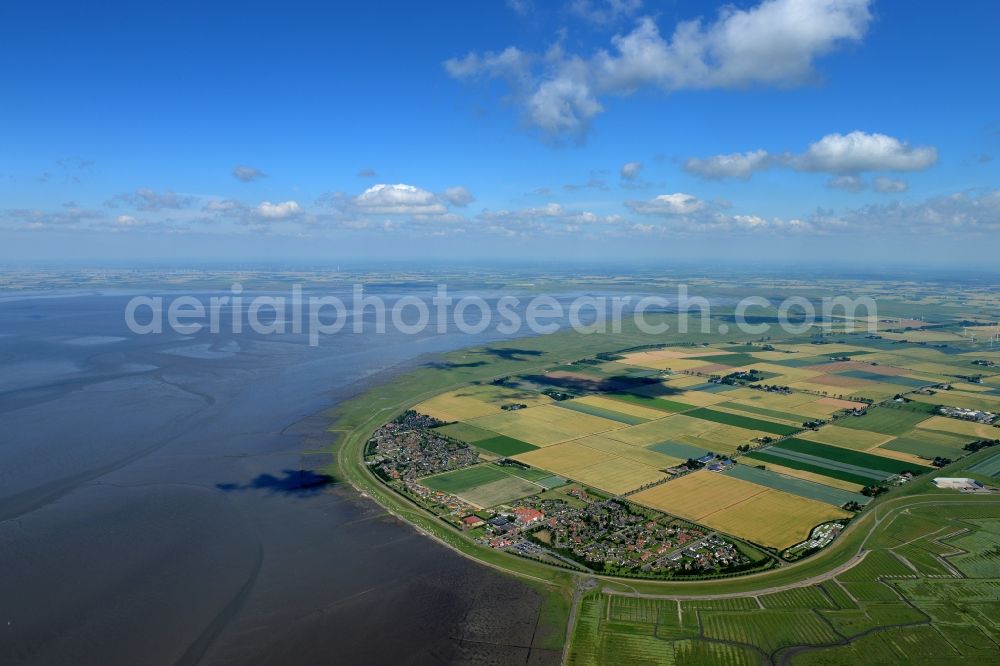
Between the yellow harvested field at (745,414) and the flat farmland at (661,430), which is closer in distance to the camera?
the flat farmland at (661,430)

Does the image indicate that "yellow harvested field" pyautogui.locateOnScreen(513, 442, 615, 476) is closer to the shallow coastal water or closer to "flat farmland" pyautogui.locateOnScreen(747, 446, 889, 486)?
"flat farmland" pyautogui.locateOnScreen(747, 446, 889, 486)

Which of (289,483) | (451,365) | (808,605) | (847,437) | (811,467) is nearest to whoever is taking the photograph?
(808,605)

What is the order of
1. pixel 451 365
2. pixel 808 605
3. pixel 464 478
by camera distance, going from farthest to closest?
1. pixel 451 365
2. pixel 464 478
3. pixel 808 605

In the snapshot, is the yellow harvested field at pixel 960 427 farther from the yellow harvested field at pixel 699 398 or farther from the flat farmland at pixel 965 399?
the yellow harvested field at pixel 699 398

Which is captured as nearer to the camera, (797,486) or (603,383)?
(797,486)

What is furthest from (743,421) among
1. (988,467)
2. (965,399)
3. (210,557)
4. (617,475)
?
(210,557)

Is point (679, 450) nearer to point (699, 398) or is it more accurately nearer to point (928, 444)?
point (699, 398)

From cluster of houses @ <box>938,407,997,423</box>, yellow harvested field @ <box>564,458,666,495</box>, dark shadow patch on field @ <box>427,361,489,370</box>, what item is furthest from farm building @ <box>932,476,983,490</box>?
dark shadow patch on field @ <box>427,361,489,370</box>

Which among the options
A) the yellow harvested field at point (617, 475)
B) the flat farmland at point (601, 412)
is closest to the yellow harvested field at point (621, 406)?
the flat farmland at point (601, 412)
